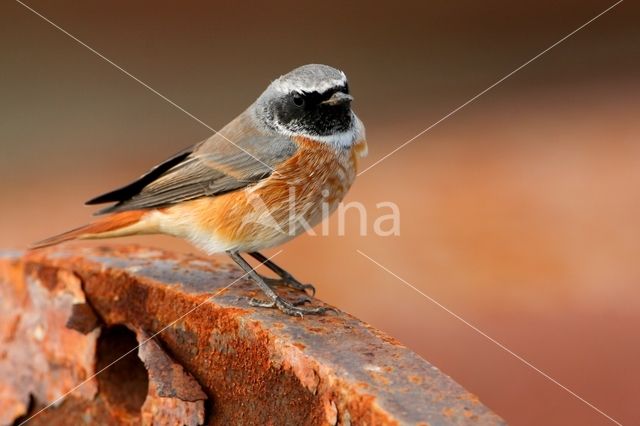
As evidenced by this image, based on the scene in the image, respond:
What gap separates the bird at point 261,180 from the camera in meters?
2.82

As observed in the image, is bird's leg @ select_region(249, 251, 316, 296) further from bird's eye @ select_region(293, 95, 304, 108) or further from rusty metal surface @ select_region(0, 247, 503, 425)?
bird's eye @ select_region(293, 95, 304, 108)

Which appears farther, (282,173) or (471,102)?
(471,102)

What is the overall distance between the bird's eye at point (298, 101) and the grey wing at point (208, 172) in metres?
0.12

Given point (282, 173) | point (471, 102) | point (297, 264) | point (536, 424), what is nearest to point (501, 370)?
point (536, 424)

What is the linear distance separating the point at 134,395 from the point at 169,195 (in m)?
0.98

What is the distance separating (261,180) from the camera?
2842 mm

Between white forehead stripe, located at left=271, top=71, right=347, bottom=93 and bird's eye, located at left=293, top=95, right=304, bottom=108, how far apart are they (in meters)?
0.03

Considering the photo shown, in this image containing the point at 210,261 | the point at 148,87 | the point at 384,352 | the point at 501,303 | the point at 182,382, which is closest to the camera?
the point at 384,352

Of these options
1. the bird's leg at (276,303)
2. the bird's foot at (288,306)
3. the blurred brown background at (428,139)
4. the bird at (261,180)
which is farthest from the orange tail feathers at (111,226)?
the blurred brown background at (428,139)

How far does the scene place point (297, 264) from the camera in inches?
169

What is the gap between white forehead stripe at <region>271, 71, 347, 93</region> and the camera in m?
2.79

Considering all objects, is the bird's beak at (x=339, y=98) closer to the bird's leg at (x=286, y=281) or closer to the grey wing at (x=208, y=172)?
the grey wing at (x=208, y=172)

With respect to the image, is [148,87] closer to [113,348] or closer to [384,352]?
[113,348]

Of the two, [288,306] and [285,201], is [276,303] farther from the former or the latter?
[285,201]
